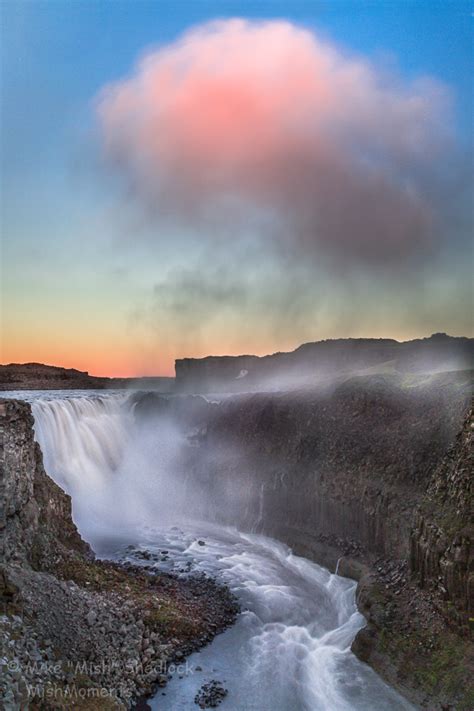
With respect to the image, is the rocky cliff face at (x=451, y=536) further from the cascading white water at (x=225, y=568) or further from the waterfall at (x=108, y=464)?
the waterfall at (x=108, y=464)

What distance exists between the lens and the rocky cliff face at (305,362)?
64788 mm

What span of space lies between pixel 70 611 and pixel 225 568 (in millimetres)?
12703

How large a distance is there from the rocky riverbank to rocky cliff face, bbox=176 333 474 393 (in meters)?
43.7

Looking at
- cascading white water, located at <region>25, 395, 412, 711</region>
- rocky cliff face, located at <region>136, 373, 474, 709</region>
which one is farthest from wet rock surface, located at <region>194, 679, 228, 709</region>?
rocky cliff face, located at <region>136, 373, 474, 709</region>

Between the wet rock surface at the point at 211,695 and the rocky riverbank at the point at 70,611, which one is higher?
the rocky riverbank at the point at 70,611

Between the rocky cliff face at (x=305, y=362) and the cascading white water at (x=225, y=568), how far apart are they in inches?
998

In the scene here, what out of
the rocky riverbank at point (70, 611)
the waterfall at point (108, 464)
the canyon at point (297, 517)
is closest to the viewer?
the rocky riverbank at point (70, 611)

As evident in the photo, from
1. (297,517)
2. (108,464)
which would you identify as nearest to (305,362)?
(108,464)

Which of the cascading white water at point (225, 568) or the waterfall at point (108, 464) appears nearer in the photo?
the cascading white water at point (225, 568)

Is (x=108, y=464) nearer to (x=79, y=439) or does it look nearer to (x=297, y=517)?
(x=79, y=439)

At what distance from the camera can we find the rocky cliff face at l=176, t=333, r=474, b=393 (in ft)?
213

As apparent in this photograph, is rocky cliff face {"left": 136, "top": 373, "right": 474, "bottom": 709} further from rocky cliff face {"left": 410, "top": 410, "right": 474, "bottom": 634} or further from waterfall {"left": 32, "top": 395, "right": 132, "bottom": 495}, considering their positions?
waterfall {"left": 32, "top": 395, "right": 132, "bottom": 495}

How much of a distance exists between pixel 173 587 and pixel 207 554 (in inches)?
283

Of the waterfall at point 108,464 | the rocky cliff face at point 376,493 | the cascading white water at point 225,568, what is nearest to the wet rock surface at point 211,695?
the cascading white water at point 225,568
